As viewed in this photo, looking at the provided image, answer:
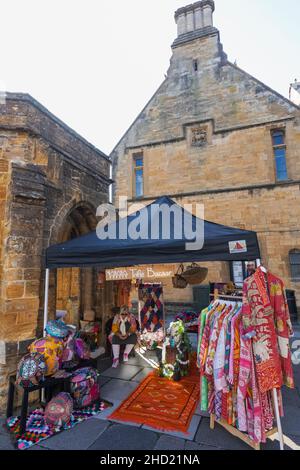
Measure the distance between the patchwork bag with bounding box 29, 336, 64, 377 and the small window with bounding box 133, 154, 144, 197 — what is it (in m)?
11.0

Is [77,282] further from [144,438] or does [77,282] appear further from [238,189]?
[238,189]

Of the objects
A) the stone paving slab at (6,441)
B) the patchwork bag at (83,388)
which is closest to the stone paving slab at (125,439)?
the patchwork bag at (83,388)

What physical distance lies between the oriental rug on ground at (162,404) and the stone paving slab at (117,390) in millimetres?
122

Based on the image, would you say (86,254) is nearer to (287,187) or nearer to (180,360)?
(180,360)

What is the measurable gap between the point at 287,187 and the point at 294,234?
6.88 feet

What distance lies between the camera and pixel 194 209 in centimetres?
1213

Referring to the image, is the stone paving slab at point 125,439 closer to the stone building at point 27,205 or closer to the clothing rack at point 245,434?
the clothing rack at point 245,434

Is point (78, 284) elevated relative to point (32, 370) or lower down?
elevated

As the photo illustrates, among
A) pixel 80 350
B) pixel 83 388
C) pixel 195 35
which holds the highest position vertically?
pixel 195 35

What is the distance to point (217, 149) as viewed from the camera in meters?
12.3

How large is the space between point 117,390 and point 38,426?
1352 millimetres

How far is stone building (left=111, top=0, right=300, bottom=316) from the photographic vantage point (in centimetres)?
1088

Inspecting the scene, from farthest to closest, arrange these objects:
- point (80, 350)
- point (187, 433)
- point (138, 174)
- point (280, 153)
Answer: point (138, 174) → point (280, 153) → point (80, 350) → point (187, 433)

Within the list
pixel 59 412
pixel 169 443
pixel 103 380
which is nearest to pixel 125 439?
pixel 169 443
